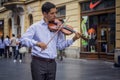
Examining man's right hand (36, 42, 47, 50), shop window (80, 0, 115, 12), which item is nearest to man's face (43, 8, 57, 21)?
man's right hand (36, 42, 47, 50)

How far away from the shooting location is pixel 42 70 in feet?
18.4

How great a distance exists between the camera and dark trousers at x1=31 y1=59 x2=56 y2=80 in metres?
5.61

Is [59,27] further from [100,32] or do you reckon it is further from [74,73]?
[100,32]

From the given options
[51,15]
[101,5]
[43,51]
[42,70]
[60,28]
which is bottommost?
[42,70]

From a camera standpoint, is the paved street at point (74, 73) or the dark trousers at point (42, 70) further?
the paved street at point (74, 73)

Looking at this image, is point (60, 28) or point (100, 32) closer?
point (60, 28)

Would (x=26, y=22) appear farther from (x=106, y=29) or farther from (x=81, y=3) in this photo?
(x=106, y=29)

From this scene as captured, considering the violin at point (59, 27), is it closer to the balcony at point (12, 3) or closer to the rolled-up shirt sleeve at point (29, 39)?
the rolled-up shirt sleeve at point (29, 39)

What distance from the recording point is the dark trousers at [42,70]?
5613 millimetres

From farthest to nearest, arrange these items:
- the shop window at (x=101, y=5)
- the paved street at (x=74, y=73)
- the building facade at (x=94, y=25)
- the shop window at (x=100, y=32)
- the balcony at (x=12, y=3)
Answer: the balcony at (x=12, y=3)
the shop window at (x=100, y=32)
the shop window at (x=101, y=5)
the building facade at (x=94, y=25)
the paved street at (x=74, y=73)

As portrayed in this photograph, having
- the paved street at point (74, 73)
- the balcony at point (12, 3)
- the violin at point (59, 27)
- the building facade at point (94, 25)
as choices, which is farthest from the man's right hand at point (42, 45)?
the balcony at point (12, 3)

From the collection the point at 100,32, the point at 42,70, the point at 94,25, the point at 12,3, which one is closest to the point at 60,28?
the point at 42,70

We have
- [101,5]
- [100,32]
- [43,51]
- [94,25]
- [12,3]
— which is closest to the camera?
[43,51]

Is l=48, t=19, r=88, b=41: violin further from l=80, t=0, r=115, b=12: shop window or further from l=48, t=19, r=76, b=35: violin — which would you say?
l=80, t=0, r=115, b=12: shop window
